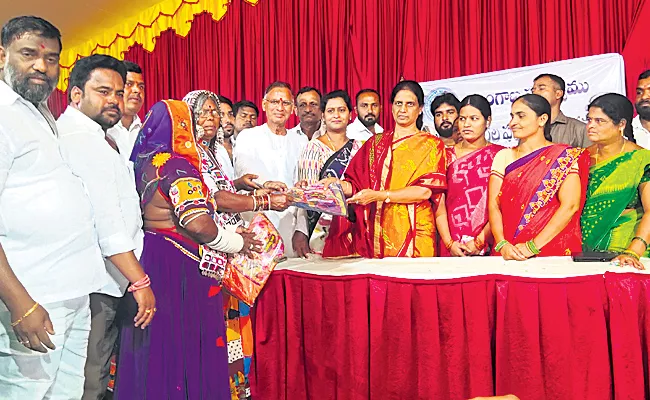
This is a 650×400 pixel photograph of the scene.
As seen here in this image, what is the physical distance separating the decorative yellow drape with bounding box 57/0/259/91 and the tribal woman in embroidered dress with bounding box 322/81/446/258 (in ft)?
13.0

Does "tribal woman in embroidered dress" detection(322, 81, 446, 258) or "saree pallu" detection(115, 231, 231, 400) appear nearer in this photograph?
"saree pallu" detection(115, 231, 231, 400)

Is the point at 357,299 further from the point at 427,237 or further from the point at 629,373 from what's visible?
the point at 629,373

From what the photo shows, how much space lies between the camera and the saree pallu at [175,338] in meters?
1.97

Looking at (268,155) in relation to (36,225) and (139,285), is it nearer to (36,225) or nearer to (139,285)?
(139,285)

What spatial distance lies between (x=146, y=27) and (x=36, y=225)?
5.70m

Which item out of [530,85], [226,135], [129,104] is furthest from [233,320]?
[530,85]

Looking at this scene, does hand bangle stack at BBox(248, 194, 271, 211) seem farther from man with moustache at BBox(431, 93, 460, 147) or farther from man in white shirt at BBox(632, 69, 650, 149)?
man in white shirt at BBox(632, 69, 650, 149)

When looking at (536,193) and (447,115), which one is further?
(447,115)

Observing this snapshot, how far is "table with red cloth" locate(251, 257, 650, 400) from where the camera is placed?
1.88 m

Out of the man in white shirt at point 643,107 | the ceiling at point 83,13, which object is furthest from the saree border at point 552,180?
the ceiling at point 83,13

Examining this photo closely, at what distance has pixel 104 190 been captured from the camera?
171cm

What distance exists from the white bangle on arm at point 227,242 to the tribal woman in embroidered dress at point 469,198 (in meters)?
0.97

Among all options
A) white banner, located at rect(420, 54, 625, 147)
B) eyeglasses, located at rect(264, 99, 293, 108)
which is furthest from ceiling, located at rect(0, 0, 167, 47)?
white banner, located at rect(420, 54, 625, 147)

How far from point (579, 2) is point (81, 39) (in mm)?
5040
